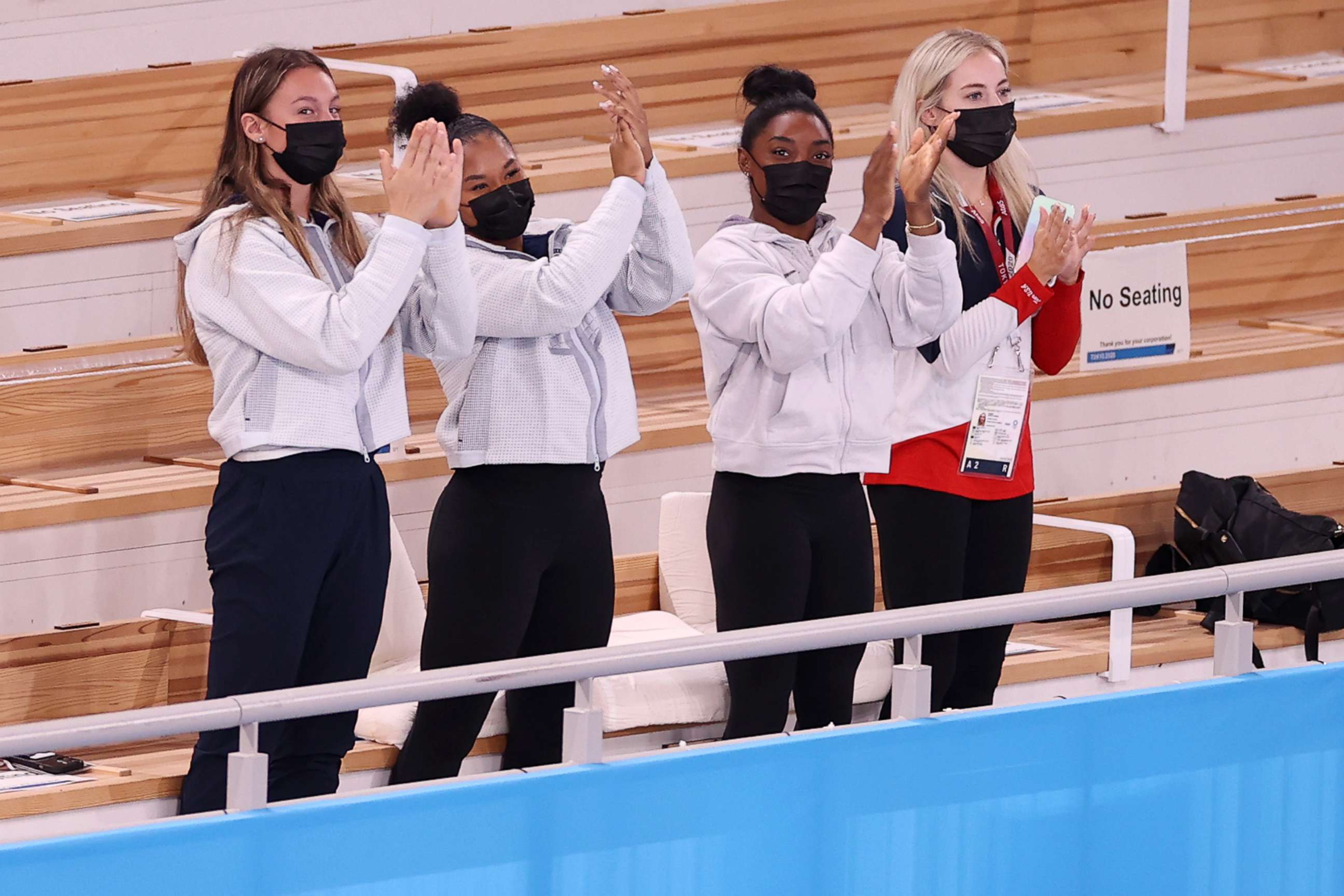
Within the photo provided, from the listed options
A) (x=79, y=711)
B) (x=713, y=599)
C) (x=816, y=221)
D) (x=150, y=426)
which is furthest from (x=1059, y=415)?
(x=79, y=711)

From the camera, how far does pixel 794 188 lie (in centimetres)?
293

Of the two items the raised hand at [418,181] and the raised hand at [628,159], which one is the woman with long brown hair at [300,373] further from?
the raised hand at [628,159]

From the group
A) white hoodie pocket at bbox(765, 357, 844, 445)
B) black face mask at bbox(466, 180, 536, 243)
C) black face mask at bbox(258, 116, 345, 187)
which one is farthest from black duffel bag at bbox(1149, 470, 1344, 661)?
black face mask at bbox(258, 116, 345, 187)

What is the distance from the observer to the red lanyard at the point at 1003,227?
10.2 ft

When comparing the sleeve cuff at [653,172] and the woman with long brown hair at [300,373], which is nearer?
the woman with long brown hair at [300,373]

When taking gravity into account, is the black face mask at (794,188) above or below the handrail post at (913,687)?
above

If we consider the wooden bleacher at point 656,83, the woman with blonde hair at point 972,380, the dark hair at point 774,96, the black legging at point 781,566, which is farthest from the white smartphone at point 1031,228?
the wooden bleacher at point 656,83

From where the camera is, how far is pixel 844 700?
2.95 meters

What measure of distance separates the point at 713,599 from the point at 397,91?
3.61ft

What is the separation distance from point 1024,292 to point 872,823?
1069mm

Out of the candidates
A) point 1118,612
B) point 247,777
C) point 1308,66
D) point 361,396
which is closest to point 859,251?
point 361,396

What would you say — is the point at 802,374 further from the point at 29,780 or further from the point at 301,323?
the point at 29,780

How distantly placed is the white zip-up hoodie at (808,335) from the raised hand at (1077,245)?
0.22m

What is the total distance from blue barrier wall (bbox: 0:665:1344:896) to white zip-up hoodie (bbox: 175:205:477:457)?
706 mm
